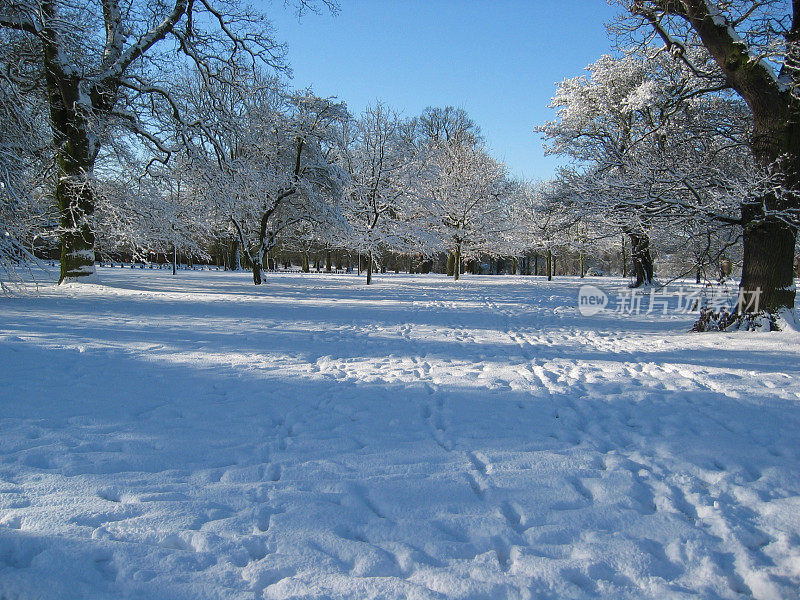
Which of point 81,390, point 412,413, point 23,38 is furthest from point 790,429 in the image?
point 23,38

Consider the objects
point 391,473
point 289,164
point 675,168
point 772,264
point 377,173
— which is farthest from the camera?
point 377,173

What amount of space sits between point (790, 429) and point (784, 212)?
15.7ft

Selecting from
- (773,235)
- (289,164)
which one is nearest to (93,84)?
(289,164)

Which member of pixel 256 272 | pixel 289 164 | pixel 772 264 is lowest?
pixel 256 272

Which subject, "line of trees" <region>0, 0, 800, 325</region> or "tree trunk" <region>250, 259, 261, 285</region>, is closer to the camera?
"line of trees" <region>0, 0, 800, 325</region>

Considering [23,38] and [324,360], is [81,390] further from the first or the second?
[23,38]

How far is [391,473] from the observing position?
3057mm

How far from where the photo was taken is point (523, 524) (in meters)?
2.52

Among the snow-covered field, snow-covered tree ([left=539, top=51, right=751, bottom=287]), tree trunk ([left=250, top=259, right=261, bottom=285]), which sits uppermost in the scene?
snow-covered tree ([left=539, top=51, right=751, bottom=287])

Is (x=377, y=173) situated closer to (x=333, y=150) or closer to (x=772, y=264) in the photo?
(x=333, y=150)

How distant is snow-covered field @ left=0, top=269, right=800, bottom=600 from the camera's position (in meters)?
2.09

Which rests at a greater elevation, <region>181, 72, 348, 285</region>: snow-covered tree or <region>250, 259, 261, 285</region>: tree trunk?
<region>181, 72, 348, 285</region>: snow-covered tree

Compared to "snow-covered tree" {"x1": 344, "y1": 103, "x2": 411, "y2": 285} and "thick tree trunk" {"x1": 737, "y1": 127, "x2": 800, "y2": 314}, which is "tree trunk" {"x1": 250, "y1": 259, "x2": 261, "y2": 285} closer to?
"snow-covered tree" {"x1": 344, "y1": 103, "x2": 411, "y2": 285}

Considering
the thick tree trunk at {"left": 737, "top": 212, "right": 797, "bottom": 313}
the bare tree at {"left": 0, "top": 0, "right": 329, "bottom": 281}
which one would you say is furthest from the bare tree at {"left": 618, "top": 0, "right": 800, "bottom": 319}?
the bare tree at {"left": 0, "top": 0, "right": 329, "bottom": 281}
